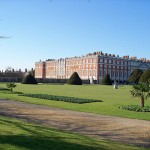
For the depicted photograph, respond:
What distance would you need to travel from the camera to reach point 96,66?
95.1 metres

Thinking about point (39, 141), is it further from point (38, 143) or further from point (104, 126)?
point (104, 126)

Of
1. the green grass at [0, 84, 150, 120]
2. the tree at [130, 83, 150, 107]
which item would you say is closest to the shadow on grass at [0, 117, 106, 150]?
the green grass at [0, 84, 150, 120]

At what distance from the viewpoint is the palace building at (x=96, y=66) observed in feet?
316

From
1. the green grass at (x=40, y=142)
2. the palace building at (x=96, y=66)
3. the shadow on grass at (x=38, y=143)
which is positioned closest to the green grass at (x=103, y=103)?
the green grass at (x=40, y=142)

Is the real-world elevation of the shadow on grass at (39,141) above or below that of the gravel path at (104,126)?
above

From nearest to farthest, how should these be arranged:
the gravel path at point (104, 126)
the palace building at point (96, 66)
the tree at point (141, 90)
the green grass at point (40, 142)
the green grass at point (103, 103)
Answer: the green grass at point (40, 142)
the gravel path at point (104, 126)
the green grass at point (103, 103)
the tree at point (141, 90)
the palace building at point (96, 66)

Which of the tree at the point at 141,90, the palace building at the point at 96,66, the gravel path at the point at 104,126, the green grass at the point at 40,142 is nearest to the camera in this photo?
the green grass at the point at 40,142

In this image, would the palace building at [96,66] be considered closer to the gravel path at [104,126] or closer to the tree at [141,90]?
the tree at [141,90]

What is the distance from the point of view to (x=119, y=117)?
1226 centimetres

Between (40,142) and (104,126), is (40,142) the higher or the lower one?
the higher one

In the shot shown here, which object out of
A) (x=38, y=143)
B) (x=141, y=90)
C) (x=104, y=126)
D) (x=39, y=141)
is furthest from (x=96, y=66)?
(x=38, y=143)

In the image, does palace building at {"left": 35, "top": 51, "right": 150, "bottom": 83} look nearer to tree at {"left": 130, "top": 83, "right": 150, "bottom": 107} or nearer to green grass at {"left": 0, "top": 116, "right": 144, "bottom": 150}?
tree at {"left": 130, "top": 83, "right": 150, "bottom": 107}

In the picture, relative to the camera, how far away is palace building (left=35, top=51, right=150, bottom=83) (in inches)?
3787

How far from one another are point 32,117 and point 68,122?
1.71 m
